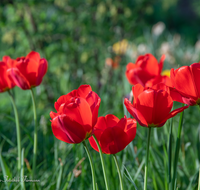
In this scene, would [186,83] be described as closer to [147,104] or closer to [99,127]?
[147,104]

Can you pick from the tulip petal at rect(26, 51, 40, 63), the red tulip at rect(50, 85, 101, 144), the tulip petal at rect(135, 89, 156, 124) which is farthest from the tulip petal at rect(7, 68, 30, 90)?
the tulip petal at rect(135, 89, 156, 124)

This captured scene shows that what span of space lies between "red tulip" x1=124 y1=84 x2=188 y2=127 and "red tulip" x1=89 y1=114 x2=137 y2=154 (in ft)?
0.10

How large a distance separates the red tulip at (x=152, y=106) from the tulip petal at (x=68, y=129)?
0.43ft

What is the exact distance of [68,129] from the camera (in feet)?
1.78

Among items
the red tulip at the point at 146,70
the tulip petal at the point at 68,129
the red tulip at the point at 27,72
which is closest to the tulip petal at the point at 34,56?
the red tulip at the point at 27,72

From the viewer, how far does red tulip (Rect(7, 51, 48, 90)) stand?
0.87 metres

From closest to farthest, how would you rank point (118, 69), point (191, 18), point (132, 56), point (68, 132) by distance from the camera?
point (68, 132) → point (118, 69) → point (132, 56) → point (191, 18)

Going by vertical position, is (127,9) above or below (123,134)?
above

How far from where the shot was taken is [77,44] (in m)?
2.74

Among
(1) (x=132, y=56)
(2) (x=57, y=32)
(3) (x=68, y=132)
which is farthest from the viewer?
(1) (x=132, y=56)

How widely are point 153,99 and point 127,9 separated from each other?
272 cm

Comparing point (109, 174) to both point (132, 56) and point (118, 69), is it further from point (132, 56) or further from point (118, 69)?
point (132, 56)

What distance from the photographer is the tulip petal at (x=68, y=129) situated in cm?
54

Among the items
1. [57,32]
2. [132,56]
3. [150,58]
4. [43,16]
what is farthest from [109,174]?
[132,56]
